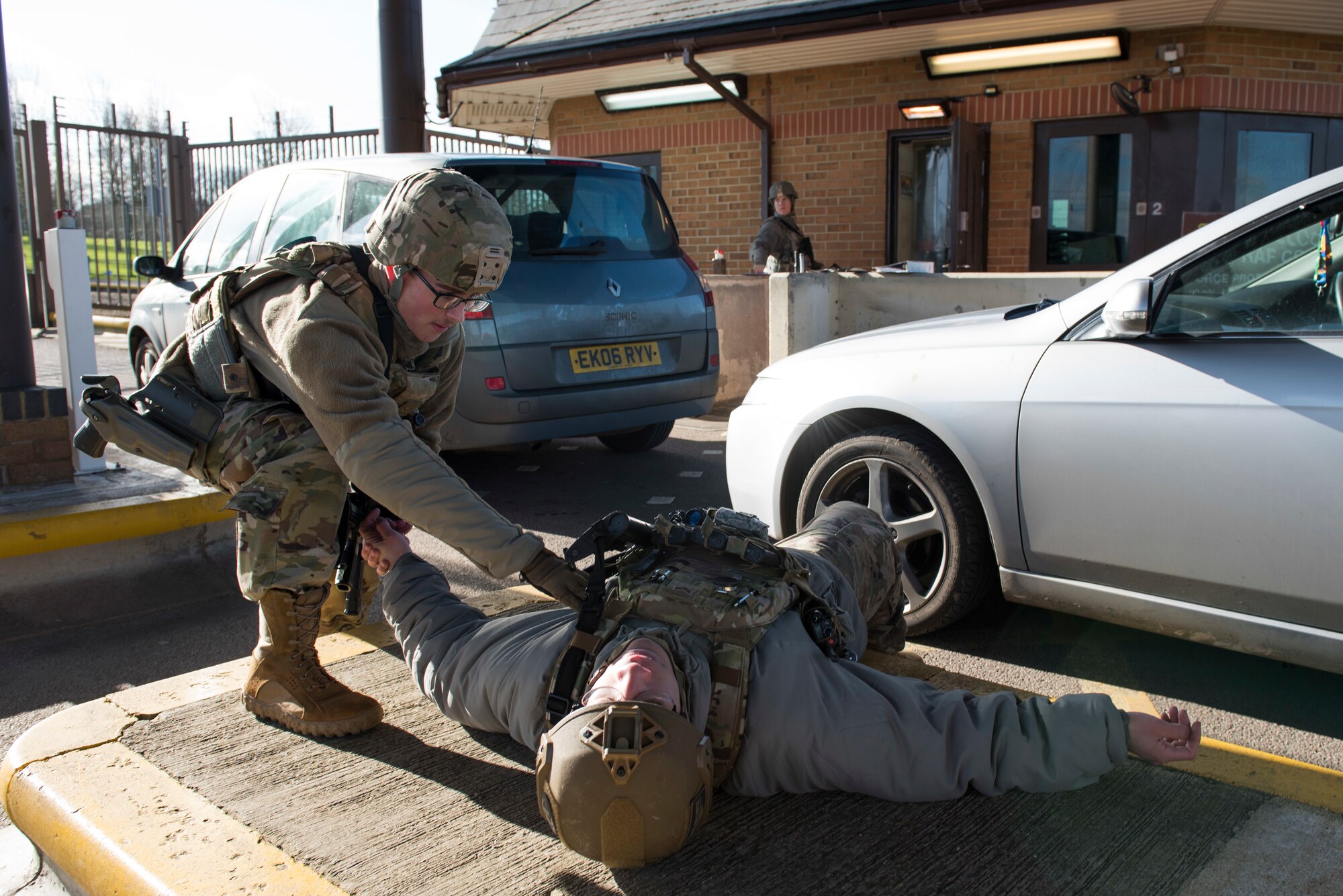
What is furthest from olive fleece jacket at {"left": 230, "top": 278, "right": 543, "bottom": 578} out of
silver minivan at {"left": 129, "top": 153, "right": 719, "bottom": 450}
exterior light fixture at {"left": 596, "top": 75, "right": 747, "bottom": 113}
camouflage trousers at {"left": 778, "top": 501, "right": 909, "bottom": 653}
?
exterior light fixture at {"left": 596, "top": 75, "right": 747, "bottom": 113}

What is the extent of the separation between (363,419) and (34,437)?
10.4ft

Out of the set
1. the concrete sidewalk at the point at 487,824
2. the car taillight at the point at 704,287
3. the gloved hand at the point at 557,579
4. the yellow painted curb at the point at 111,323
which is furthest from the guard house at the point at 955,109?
the gloved hand at the point at 557,579

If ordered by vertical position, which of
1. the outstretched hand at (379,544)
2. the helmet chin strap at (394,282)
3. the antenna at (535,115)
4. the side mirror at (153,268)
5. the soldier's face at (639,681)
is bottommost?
the soldier's face at (639,681)

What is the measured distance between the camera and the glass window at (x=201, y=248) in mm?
6660

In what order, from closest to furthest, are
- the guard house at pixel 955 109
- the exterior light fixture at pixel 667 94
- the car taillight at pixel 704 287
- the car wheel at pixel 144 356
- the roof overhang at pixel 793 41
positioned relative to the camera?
the car taillight at pixel 704 287 < the car wheel at pixel 144 356 < the roof overhang at pixel 793 41 < the guard house at pixel 955 109 < the exterior light fixture at pixel 667 94

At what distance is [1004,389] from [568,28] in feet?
32.7

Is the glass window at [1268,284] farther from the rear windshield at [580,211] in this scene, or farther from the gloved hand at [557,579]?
the rear windshield at [580,211]

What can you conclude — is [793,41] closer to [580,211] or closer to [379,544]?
[580,211]

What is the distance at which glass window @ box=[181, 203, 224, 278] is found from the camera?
666 centimetres

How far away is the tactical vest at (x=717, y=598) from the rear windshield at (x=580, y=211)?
3320 mm

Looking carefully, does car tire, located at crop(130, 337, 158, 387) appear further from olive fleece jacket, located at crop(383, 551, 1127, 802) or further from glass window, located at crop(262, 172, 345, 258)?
olive fleece jacket, located at crop(383, 551, 1127, 802)

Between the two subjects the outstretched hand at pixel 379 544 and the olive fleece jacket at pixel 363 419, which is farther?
the outstretched hand at pixel 379 544

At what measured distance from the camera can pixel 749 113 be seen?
11.4m

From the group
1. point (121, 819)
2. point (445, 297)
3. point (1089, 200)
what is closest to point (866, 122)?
point (1089, 200)
